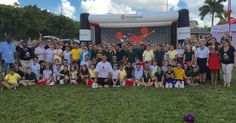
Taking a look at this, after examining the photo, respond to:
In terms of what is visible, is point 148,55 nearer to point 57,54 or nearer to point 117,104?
point 57,54

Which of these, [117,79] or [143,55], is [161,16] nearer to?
[143,55]

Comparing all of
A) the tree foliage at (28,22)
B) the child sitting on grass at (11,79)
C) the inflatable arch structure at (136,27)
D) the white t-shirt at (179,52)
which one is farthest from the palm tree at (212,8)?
the child sitting on grass at (11,79)

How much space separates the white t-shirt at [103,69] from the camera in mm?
11540

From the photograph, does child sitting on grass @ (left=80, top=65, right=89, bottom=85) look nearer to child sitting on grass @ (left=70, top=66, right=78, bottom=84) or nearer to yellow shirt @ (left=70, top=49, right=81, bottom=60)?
child sitting on grass @ (left=70, top=66, right=78, bottom=84)

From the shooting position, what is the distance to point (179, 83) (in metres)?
11.1

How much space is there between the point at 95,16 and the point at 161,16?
107 inches

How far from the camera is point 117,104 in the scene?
836cm

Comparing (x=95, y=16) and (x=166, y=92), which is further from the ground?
(x=95, y=16)

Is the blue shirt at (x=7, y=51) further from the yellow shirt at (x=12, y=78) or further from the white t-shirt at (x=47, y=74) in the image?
the white t-shirt at (x=47, y=74)

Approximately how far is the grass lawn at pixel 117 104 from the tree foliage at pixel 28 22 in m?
40.1

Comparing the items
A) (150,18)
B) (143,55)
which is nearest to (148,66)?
(143,55)

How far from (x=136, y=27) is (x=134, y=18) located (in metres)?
0.56

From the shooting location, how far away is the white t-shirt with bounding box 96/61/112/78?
1154 centimetres

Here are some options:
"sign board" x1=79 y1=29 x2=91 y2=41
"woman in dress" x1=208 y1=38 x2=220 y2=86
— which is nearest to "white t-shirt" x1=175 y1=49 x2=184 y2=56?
"woman in dress" x1=208 y1=38 x2=220 y2=86
